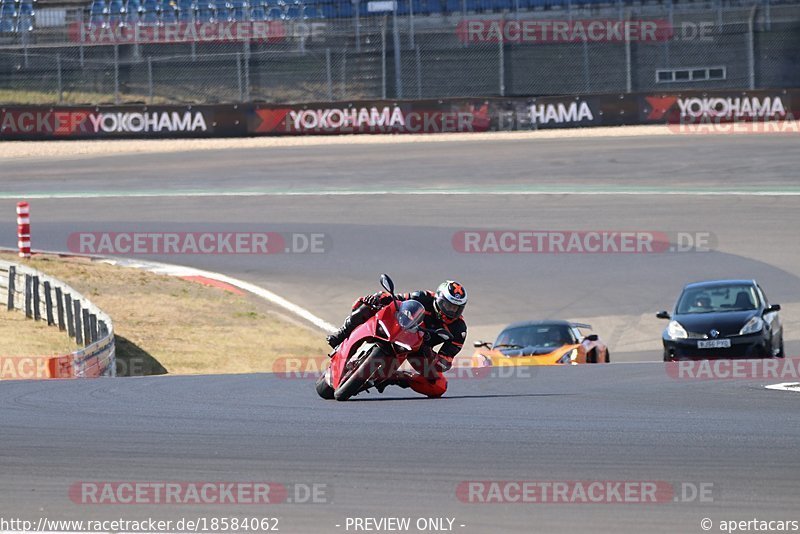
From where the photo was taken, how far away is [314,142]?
140ft

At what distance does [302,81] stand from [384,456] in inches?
1494

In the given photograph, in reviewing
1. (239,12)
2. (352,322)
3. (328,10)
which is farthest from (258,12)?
(352,322)

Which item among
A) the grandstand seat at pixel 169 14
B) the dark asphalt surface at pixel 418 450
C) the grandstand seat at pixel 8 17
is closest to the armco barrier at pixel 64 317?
the dark asphalt surface at pixel 418 450

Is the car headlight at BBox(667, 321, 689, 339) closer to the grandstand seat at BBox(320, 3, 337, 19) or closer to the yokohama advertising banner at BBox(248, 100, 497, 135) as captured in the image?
the yokohama advertising banner at BBox(248, 100, 497, 135)

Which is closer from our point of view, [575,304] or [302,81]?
[575,304]

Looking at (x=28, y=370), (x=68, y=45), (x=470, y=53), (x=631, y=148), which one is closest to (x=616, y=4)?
(x=470, y=53)

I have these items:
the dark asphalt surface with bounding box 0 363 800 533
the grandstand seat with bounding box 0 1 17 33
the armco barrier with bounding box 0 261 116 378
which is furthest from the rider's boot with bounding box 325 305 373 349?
the grandstand seat with bounding box 0 1 17 33

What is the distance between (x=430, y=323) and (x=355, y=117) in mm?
31874

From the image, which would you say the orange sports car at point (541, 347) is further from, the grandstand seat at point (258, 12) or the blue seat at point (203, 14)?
the blue seat at point (203, 14)

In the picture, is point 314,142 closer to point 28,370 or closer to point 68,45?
point 68,45

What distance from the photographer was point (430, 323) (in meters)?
11.0

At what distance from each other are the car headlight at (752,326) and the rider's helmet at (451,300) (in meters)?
7.57

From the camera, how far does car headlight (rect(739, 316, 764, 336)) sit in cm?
1694

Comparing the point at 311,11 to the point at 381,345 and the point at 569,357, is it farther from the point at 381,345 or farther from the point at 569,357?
the point at 381,345
